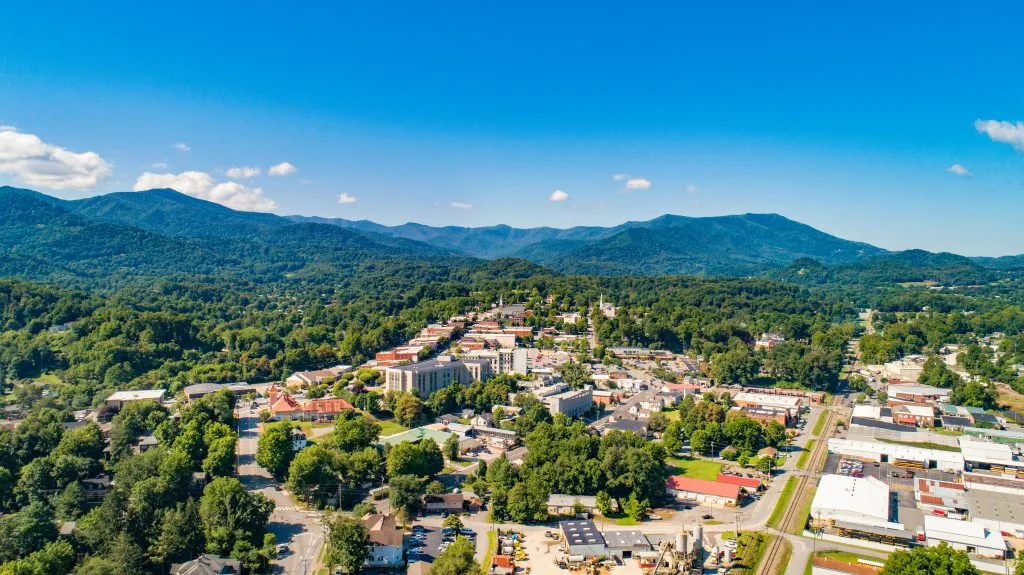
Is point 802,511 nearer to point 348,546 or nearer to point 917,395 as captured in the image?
point 348,546

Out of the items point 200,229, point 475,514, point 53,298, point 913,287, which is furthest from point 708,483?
point 200,229

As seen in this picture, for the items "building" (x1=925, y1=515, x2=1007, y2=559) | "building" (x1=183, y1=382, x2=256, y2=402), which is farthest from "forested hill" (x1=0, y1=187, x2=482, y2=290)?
"building" (x1=925, y1=515, x2=1007, y2=559)

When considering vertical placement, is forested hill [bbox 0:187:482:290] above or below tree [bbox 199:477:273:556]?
above

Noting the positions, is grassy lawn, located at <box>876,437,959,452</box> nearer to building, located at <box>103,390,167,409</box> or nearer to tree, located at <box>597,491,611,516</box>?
tree, located at <box>597,491,611,516</box>

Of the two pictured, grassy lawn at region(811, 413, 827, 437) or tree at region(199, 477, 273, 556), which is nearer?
tree at region(199, 477, 273, 556)

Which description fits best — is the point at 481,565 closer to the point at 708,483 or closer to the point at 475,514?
the point at 475,514

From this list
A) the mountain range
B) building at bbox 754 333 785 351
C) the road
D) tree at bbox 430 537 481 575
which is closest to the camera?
tree at bbox 430 537 481 575

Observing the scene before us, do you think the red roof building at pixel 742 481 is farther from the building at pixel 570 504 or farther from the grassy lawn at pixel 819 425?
the grassy lawn at pixel 819 425
